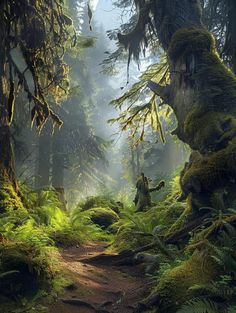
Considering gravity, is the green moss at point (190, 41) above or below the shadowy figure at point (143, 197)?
above

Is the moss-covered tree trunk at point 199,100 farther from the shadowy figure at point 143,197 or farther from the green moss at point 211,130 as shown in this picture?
the shadowy figure at point 143,197

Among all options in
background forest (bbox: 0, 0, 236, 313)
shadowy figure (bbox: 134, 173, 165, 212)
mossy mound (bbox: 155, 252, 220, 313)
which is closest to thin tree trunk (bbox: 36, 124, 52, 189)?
background forest (bbox: 0, 0, 236, 313)

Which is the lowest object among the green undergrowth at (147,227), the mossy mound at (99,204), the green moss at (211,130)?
the green undergrowth at (147,227)

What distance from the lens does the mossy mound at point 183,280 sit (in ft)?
13.9

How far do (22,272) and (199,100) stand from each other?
519 centimetres

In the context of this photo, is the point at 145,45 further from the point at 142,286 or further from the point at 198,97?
the point at 142,286

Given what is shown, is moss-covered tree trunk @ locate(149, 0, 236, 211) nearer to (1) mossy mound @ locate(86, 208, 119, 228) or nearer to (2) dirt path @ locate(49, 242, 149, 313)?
(2) dirt path @ locate(49, 242, 149, 313)

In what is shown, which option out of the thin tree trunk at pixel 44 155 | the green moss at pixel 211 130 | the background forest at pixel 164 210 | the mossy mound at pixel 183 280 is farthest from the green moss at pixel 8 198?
the thin tree trunk at pixel 44 155

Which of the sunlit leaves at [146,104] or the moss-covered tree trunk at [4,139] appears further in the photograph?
the sunlit leaves at [146,104]

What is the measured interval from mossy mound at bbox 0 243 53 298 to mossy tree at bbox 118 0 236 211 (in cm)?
326

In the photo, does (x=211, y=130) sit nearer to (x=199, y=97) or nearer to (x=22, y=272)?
(x=199, y=97)

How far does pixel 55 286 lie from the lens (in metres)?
4.81

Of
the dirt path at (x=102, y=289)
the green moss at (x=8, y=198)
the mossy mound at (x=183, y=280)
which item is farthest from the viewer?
the green moss at (x=8, y=198)

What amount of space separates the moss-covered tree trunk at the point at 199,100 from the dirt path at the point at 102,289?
193 cm
